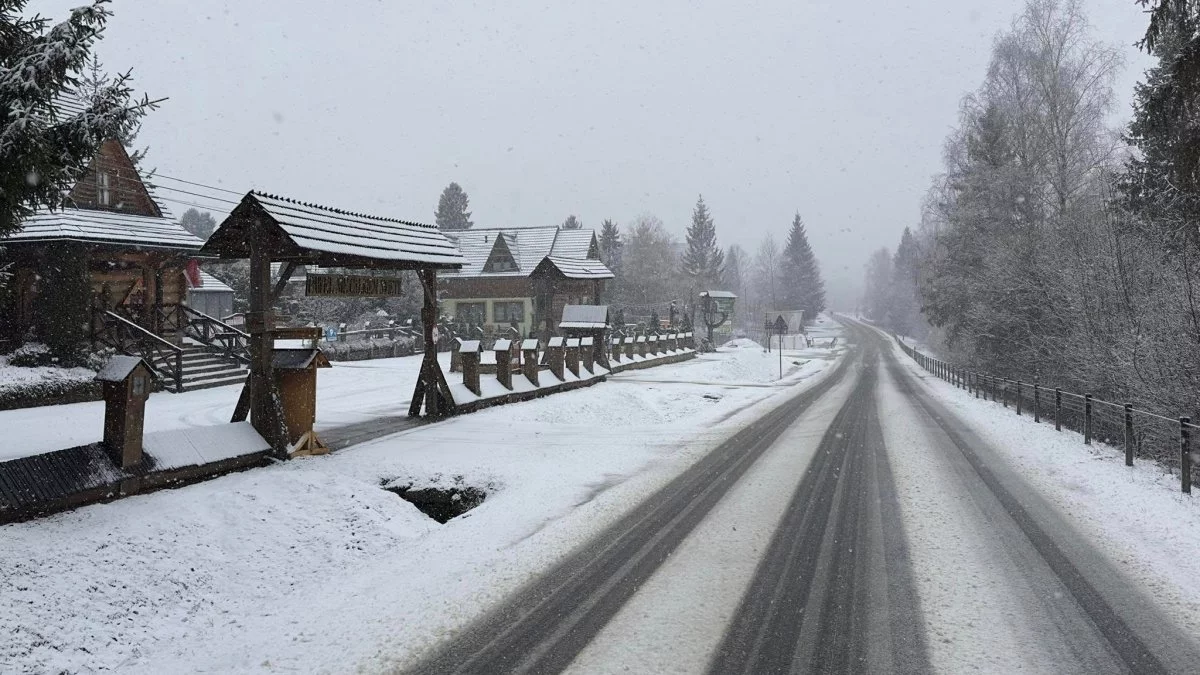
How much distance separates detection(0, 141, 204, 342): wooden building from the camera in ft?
58.1

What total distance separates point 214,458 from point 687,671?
6.61m

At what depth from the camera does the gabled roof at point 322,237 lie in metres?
9.88

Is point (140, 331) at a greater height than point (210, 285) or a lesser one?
lesser

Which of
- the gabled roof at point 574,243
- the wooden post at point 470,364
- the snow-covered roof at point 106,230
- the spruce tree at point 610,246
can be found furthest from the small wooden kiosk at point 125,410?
the spruce tree at point 610,246

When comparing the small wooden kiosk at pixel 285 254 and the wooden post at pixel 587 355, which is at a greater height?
the small wooden kiosk at pixel 285 254

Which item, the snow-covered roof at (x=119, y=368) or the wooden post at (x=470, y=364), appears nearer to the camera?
the snow-covered roof at (x=119, y=368)

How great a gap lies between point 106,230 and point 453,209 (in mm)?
68240

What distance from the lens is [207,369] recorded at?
67.4 ft

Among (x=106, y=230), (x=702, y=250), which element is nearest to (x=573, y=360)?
(x=106, y=230)

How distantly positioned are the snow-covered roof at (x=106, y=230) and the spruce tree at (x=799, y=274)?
9644 cm

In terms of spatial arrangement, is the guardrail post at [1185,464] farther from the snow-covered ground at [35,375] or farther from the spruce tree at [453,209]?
the spruce tree at [453,209]

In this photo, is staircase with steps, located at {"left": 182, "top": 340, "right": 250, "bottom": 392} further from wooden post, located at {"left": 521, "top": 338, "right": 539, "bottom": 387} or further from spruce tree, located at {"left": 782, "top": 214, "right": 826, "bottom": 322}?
spruce tree, located at {"left": 782, "top": 214, "right": 826, "bottom": 322}

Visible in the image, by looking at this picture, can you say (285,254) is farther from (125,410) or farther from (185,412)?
(185,412)

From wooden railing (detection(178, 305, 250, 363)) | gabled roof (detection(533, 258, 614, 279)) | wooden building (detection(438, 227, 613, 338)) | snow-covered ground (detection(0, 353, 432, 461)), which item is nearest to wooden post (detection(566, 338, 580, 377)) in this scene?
snow-covered ground (detection(0, 353, 432, 461))
